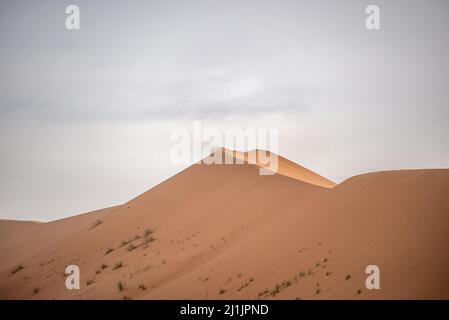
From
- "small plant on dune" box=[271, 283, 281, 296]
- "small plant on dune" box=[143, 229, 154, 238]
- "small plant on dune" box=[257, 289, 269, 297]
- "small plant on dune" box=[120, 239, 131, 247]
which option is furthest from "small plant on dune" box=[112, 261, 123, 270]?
"small plant on dune" box=[271, 283, 281, 296]

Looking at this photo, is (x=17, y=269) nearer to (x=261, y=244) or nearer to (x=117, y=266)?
(x=117, y=266)

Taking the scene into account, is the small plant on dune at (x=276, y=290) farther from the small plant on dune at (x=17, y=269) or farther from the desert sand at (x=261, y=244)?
the small plant on dune at (x=17, y=269)

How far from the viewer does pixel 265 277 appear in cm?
1245

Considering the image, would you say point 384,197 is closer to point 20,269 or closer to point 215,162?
point 215,162

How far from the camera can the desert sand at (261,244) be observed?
10.7 meters

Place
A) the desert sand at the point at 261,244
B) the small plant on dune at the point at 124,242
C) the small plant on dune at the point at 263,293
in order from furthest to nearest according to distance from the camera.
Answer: the small plant on dune at the point at 124,242, the small plant on dune at the point at 263,293, the desert sand at the point at 261,244

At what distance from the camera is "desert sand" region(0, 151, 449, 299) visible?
35.0 feet

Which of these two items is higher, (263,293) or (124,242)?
(124,242)

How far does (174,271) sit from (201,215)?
5.94 m

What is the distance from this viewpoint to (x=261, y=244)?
1491 centimetres

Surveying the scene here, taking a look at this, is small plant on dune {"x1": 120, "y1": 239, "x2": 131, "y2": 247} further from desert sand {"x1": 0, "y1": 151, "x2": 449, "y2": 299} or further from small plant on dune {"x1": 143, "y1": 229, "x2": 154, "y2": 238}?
small plant on dune {"x1": 143, "y1": 229, "x2": 154, "y2": 238}

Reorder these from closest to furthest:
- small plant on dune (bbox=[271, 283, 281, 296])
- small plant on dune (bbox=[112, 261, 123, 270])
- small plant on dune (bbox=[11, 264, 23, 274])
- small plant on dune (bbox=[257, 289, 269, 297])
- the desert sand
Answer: the desert sand, small plant on dune (bbox=[271, 283, 281, 296]), small plant on dune (bbox=[257, 289, 269, 297]), small plant on dune (bbox=[112, 261, 123, 270]), small plant on dune (bbox=[11, 264, 23, 274])

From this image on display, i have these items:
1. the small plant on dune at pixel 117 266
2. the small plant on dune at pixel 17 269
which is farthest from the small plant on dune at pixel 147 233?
the small plant on dune at pixel 17 269

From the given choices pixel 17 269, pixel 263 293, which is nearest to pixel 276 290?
pixel 263 293
